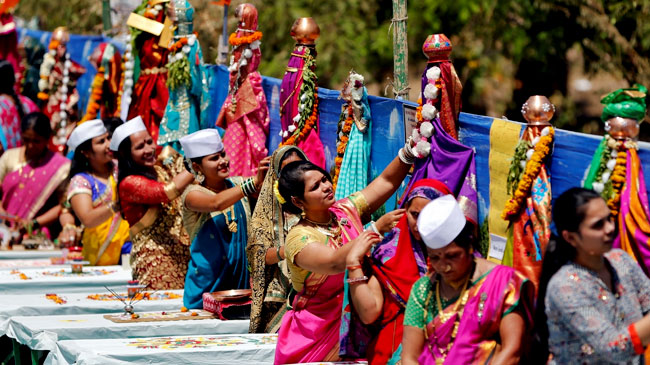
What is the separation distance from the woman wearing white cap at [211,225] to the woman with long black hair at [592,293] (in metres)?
2.70

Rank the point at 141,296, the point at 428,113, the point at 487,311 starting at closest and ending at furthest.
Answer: the point at 487,311
the point at 428,113
the point at 141,296

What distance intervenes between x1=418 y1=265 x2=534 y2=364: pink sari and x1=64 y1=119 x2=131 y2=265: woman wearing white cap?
357 cm

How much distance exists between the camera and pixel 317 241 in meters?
4.76

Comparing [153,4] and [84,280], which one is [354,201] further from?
[153,4]

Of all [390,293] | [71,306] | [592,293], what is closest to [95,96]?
[71,306]

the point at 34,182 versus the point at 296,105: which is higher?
the point at 296,105

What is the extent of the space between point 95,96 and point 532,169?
224 inches

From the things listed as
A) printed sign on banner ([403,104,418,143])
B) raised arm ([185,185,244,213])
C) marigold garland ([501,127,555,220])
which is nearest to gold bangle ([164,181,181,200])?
raised arm ([185,185,244,213])

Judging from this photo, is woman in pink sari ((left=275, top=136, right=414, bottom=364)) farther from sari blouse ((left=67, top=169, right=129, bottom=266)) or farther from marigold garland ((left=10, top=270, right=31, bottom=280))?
marigold garland ((left=10, top=270, right=31, bottom=280))

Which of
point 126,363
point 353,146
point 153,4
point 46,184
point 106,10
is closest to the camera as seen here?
point 126,363

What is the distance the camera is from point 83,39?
1034cm

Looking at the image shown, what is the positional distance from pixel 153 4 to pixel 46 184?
5.75 ft

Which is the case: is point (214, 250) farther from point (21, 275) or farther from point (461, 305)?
point (461, 305)

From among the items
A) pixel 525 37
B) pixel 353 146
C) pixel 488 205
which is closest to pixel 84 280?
pixel 353 146
